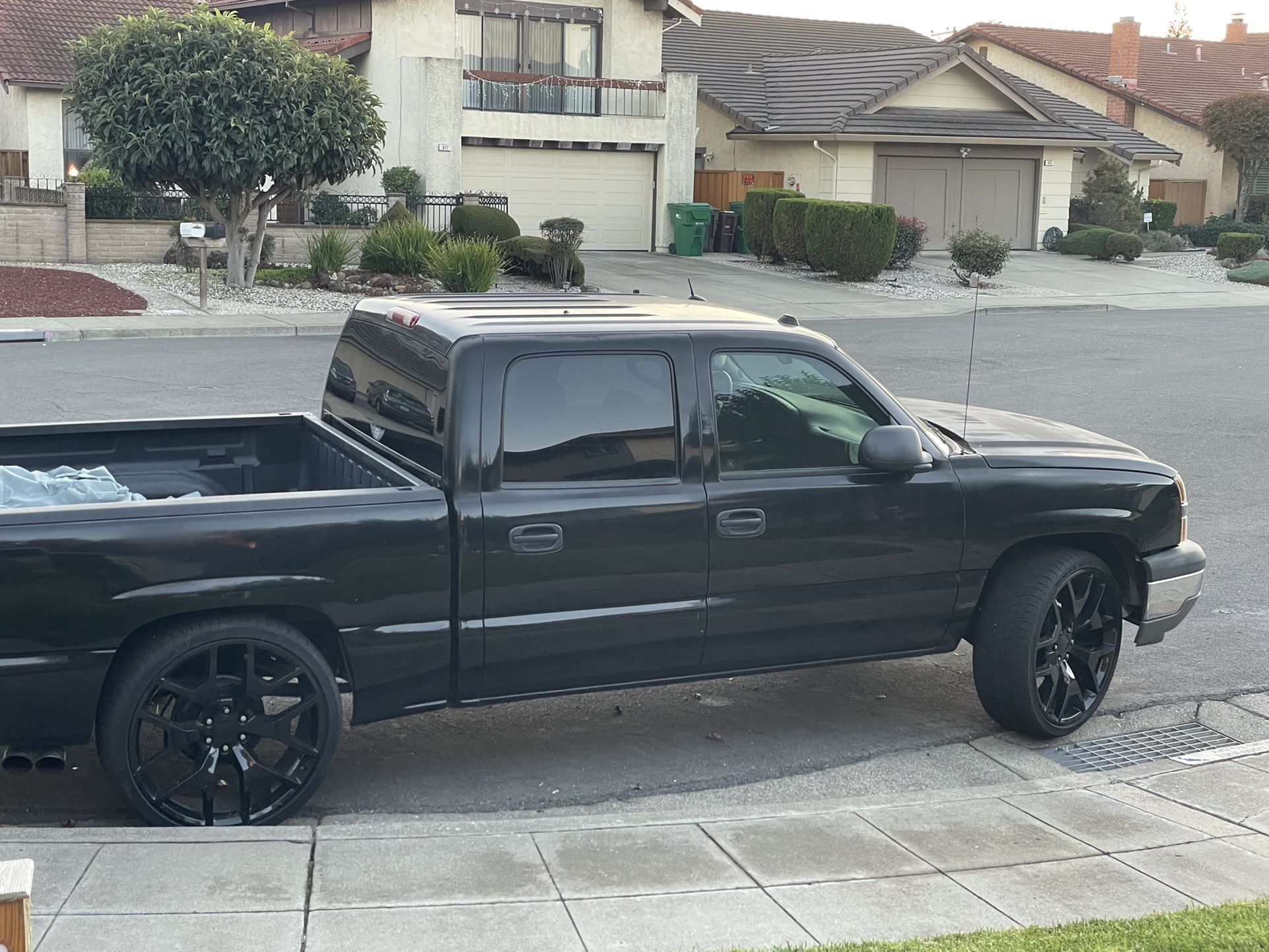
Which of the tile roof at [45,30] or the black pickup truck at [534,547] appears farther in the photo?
the tile roof at [45,30]

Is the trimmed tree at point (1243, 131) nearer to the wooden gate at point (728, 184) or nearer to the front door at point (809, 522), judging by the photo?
the wooden gate at point (728, 184)

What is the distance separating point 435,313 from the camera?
548 cm

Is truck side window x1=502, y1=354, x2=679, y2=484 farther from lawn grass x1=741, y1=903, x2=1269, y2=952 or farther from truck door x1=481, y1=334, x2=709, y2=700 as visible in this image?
lawn grass x1=741, y1=903, x2=1269, y2=952

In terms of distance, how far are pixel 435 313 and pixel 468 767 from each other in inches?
69.9

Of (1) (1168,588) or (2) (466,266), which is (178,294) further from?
(1) (1168,588)

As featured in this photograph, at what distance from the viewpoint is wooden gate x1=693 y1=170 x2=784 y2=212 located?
36.6 meters

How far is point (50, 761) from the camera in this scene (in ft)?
15.7

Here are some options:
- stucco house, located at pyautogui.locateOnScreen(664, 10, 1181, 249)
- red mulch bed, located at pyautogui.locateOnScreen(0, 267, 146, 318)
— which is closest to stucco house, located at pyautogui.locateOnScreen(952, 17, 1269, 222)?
stucco house, located at pyautogui.locateOnScreen(664, 10, 1181, 249)

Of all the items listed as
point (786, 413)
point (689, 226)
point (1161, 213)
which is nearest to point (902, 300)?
point (689, 226)

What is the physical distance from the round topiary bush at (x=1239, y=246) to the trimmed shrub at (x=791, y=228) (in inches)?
485

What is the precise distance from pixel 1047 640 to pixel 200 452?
3652mm

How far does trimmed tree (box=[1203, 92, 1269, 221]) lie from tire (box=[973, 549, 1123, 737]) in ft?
134

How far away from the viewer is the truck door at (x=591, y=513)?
509cm

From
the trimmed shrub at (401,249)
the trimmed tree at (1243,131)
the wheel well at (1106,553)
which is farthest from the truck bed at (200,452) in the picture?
the trimmed tree at (1243,131)
